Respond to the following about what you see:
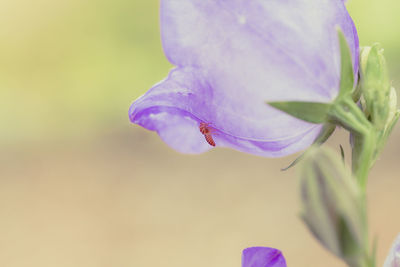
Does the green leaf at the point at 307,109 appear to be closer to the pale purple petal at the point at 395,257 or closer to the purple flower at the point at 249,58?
the purple flower at the point at 249,58

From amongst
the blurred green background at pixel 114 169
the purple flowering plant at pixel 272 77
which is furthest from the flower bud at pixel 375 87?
the blurred green background at pixel 114 169

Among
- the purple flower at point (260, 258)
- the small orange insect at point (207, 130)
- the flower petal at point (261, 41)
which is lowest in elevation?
the purple flower at point (260, 258)

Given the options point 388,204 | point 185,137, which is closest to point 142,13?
point 388,204

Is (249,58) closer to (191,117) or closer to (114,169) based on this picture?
(191,117)

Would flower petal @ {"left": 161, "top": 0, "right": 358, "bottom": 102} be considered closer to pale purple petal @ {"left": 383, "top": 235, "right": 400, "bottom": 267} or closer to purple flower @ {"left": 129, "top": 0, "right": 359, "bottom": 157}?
purple flower @ {"left": 129, "top": 0, "right": 359, "bottom": 157}

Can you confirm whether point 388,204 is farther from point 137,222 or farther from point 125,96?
point 125,96

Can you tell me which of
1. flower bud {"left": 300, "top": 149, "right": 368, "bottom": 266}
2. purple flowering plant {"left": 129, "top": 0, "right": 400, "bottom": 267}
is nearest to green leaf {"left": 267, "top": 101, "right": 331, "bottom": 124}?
purple flowering plant {"left": 129, "top": 0, "right": 400, "bottom": 267}
